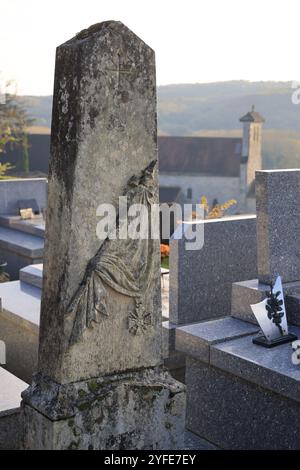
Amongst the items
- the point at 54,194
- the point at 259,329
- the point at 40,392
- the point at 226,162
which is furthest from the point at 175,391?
the point at 226,162

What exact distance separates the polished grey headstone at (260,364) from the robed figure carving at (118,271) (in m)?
1.57

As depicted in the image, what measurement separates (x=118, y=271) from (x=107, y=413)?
2.89 feet

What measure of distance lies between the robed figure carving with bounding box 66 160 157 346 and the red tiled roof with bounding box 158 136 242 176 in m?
47.4

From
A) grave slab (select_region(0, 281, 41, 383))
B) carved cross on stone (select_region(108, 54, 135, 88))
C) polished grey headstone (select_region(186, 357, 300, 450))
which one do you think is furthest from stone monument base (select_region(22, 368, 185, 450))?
grave slab (select_region(0, 281, 41, 383))

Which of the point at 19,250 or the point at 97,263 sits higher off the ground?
the point at 97,263

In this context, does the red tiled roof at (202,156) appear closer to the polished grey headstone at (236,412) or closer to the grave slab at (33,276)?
the grave slab at (33,276)

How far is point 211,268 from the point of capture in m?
7.25

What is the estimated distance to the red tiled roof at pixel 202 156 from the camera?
169 ft

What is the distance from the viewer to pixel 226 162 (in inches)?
2034

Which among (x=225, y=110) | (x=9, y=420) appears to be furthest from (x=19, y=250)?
(x=225, y=110)

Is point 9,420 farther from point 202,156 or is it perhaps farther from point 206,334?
point 202,156

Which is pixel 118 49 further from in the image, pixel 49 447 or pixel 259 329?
pixel 259 329

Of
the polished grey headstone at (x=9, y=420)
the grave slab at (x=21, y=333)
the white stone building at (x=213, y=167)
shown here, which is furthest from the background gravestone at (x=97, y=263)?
the white stone building at (x=213, y=167)

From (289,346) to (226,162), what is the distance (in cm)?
4667
